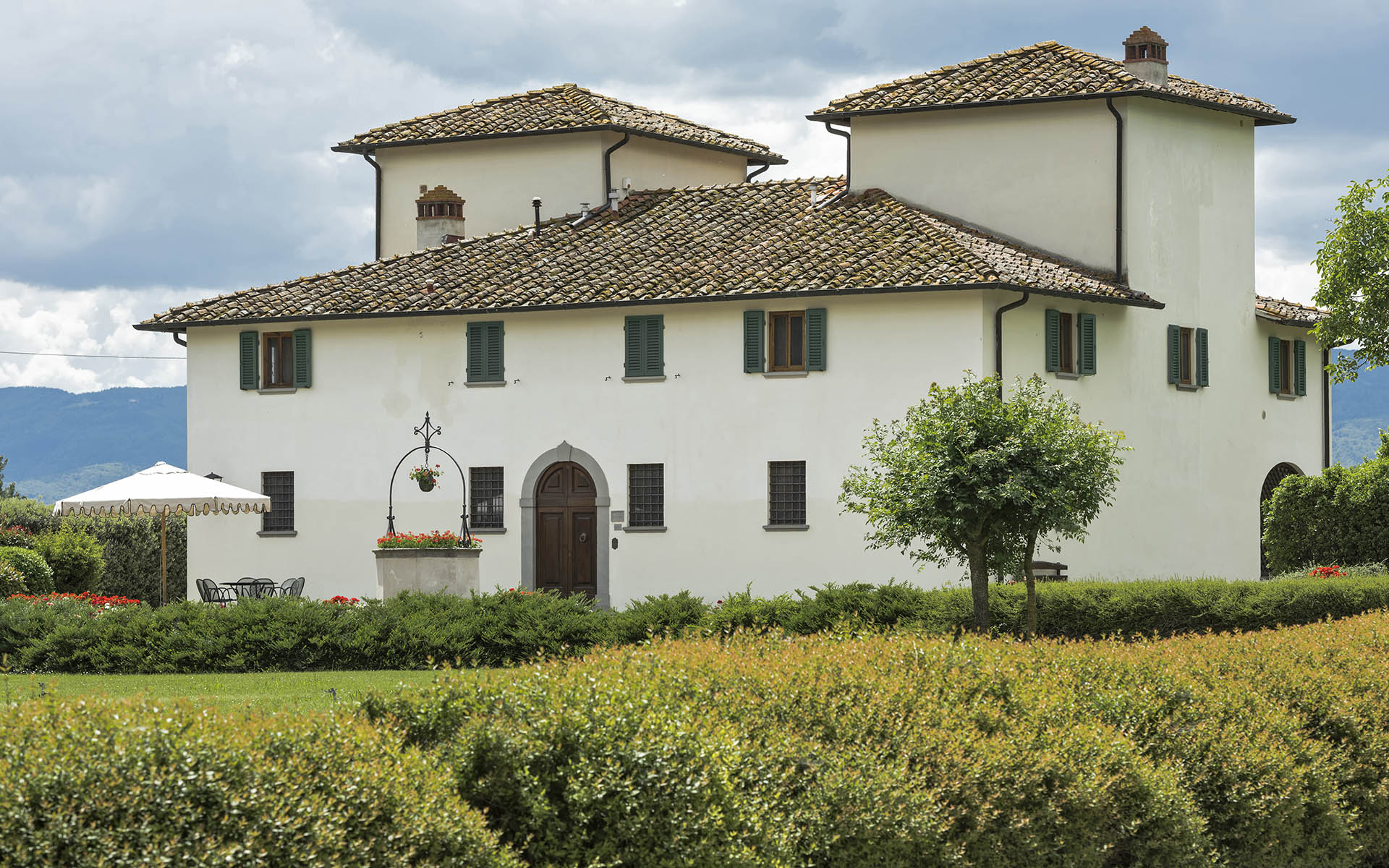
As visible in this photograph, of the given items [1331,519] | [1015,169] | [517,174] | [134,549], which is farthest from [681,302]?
[134,549]

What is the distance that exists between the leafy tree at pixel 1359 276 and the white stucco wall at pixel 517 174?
13.7m

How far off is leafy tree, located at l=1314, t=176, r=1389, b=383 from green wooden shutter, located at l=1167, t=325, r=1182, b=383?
262 cm

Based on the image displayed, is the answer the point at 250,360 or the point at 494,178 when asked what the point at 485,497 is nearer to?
the point at 250,360

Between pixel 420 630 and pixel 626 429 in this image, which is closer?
pixel 420 630

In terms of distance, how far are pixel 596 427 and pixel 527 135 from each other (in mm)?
7860

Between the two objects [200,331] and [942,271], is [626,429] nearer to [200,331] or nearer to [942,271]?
[942,271]

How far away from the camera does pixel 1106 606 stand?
71.9 ft

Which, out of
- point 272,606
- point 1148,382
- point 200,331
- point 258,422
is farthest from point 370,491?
point 1148,382

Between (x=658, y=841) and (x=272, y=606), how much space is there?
14998mm

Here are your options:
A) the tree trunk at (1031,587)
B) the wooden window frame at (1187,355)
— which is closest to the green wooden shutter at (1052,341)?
the wooden window frame at (1187,355)

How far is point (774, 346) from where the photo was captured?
2888cm

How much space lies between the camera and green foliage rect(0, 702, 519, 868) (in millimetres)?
5582

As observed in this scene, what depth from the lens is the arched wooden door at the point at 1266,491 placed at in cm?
3281

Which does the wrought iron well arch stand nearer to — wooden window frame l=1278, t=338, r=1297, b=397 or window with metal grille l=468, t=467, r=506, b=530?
window with metal grille l=468, t=467, r=506, b=530
